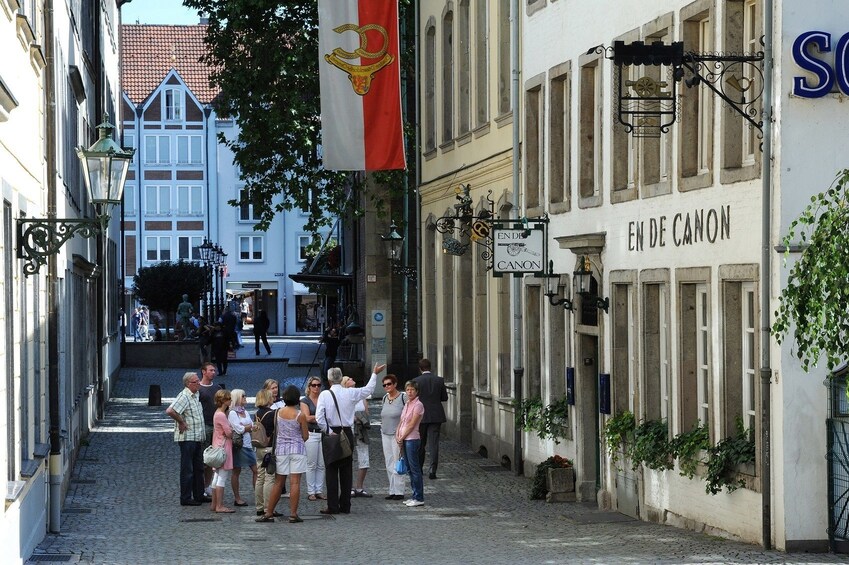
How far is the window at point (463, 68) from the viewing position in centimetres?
2712

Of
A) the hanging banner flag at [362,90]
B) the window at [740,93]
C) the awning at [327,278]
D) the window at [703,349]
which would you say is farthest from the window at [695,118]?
the awning at [327,278]

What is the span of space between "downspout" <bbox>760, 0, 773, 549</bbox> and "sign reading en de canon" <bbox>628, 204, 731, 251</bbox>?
3.72 ft

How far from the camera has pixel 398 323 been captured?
1508 inches

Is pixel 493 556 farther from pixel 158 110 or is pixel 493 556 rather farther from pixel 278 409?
pixel 158 110

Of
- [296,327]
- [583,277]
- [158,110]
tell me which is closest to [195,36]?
[158,110]

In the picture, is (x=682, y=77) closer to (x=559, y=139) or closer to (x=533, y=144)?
(x=559, y=139)

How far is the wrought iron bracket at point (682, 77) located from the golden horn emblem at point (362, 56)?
9.09 metres

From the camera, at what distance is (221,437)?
734 inches

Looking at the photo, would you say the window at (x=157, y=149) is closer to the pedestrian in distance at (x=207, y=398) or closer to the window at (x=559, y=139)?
the window at (x=559, y=139)

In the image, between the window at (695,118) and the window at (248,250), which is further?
the window at (248,250)

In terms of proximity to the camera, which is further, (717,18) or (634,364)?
(634,364)

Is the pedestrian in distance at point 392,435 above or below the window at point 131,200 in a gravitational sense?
below

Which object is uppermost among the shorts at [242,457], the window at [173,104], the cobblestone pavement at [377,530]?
the window at [173,104]

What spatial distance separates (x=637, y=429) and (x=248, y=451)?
4.36m
